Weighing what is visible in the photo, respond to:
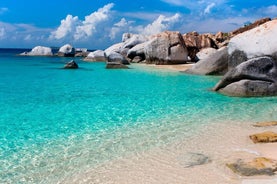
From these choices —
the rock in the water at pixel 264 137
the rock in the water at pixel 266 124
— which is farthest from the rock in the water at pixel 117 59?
the rock in the water at pixel 264 137

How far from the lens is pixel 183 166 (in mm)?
6586

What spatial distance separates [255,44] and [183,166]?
13.5 metres

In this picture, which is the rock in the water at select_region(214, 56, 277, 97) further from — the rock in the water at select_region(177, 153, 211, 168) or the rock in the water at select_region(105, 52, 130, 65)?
the rock in the water at select_region(105, 52, 130, 65)

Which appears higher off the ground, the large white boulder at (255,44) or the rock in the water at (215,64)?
the large white boulder at (255,44)

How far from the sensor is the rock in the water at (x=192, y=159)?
22.0 ft

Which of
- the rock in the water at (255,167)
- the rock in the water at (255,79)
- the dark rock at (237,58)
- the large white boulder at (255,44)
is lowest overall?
the rock in the water at (255,167)

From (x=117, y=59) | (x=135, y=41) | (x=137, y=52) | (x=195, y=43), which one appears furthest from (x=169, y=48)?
(x=135, y=41)

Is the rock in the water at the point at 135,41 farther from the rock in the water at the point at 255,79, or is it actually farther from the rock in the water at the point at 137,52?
the rock in the water at the point at 255,79

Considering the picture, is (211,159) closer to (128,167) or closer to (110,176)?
(128,167)

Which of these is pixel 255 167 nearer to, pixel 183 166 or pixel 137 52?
pixel 183 166

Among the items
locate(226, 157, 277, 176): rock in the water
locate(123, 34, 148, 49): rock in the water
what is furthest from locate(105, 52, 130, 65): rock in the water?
locate(226, 157, 277, 176): rock in the water

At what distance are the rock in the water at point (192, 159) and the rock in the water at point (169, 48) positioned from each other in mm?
29817

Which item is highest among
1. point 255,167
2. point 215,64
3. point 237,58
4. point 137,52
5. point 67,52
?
point 137,52

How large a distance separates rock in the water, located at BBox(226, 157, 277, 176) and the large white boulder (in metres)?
11.9
